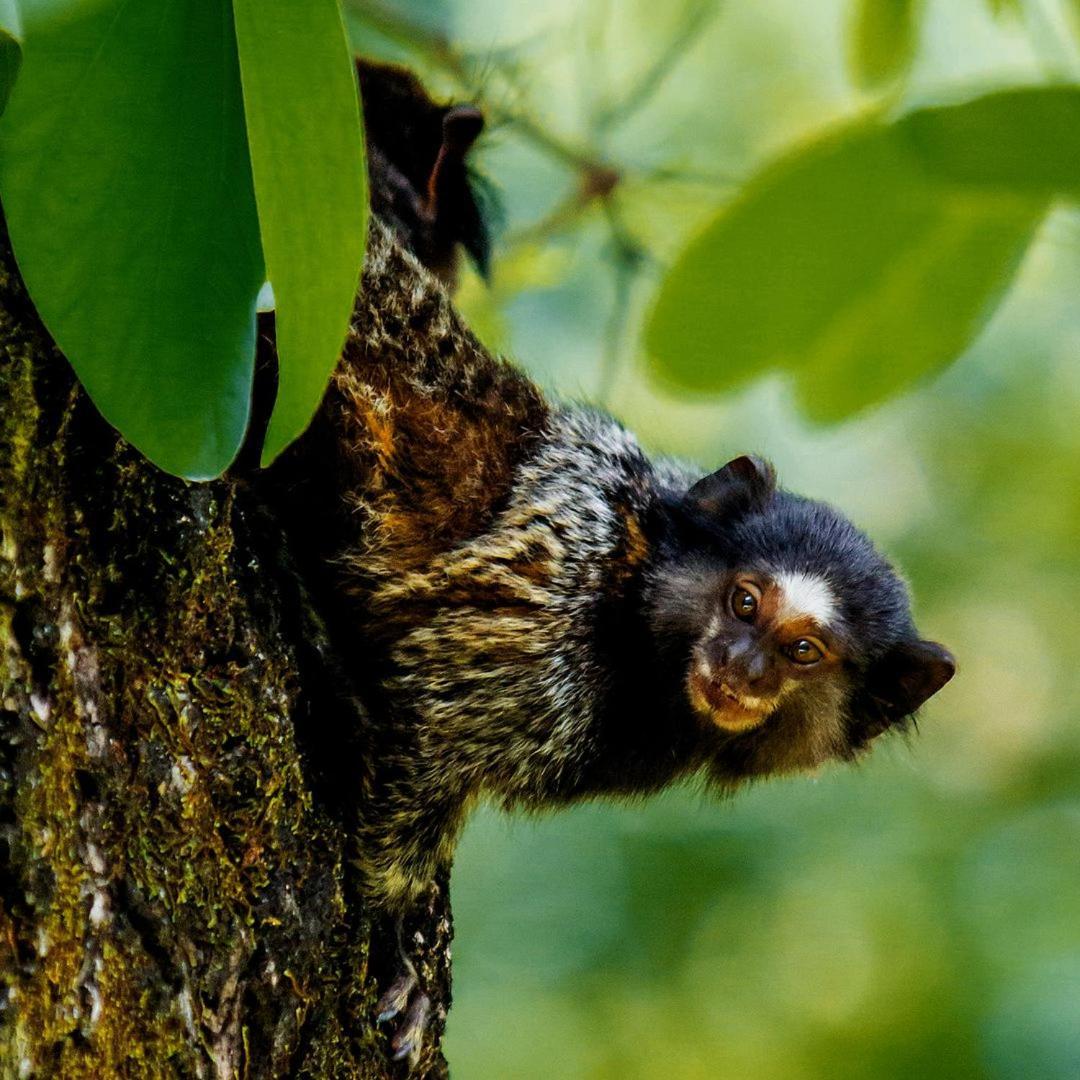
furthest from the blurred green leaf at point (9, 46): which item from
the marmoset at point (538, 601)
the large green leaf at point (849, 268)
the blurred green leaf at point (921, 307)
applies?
the marmoset at point (538, 601)

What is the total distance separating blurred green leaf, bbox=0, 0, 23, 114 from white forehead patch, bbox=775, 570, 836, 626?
247 cm

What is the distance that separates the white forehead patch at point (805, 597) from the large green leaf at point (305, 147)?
2.34m

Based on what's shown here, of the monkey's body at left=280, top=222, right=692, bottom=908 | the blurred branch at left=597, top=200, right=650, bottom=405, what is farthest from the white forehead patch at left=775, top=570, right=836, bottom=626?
the blurred branch at left=597, top=200, right=650, bottom=405

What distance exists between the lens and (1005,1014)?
591cm

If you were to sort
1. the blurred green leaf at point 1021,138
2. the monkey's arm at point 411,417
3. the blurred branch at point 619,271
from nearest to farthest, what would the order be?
the blurred green leaf at point 1021,138 < the monkey's arm at point 411,417 < the blurred branch at point 619,271

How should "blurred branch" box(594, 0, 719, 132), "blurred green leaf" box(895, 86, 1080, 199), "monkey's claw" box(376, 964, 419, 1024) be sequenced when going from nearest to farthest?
1. "blurred green leaf" box(895, 86, 1080, 199)
2. "monkey's claw" box(376, 964, 419, 1024)
3. "blurred branch" box(594, 0, 719, 132)

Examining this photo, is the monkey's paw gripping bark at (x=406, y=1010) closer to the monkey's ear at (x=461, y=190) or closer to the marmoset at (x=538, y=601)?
the marmoset at (x=538, y=601)

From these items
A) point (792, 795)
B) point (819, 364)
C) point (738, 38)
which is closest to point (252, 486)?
point (819, 364)

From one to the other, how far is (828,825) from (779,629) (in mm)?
4663

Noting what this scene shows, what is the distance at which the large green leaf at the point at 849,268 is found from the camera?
5.16 feet

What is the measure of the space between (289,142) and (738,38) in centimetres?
615

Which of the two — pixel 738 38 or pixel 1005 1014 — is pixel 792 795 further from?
pixel 738 38

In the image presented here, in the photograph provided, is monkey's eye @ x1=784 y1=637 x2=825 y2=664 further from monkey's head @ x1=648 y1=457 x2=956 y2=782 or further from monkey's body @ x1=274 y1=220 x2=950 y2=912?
monkey's body @ x1=274 y1=220 x2=950 y2=912

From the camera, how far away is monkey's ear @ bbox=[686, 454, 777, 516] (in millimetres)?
3674
